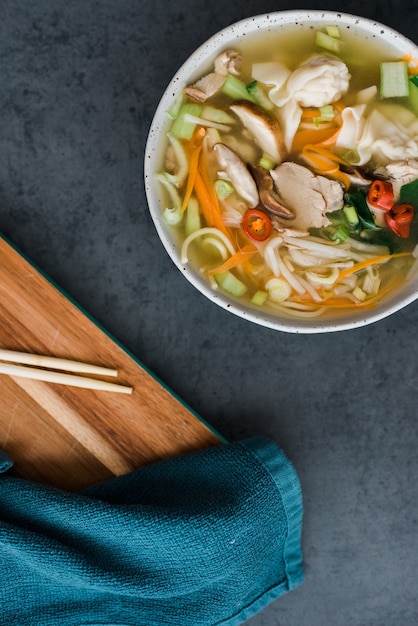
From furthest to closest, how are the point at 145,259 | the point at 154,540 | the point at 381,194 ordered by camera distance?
the point at 145,259, the point at 154,540, the point at 381,194

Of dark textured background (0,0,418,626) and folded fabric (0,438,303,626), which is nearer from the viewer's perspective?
folded fabric (0,438,303,626)

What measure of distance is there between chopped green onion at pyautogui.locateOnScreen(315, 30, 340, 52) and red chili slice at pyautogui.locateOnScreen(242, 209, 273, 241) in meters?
0.34

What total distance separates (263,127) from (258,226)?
0.62 ft

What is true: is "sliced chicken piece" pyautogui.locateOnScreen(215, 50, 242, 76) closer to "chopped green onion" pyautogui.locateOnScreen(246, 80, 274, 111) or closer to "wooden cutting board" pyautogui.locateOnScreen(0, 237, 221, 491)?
"chopped green onion" pyautogui.locateOnScreen(246, 80, 274, 111)

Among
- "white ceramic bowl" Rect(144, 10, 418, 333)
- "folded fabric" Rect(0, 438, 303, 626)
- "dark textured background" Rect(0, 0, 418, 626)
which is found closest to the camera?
"white ceramic bowl" Rect(144, 10, 418, 333)

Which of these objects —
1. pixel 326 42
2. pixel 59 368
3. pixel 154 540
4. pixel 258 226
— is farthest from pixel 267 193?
pixel 154 540

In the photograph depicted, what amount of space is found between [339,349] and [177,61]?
74 cm

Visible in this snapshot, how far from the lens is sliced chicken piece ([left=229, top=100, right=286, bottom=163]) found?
4.21ft

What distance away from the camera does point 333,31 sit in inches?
50.2

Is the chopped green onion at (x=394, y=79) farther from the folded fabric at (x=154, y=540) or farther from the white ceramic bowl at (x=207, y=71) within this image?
the folded fabric at (x=154, y=540)

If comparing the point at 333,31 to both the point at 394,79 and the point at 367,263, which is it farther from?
the point at 367,263

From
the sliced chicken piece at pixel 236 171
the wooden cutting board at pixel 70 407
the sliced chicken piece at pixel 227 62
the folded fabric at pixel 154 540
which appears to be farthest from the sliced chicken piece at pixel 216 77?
the folded fabric at pixel 154 540

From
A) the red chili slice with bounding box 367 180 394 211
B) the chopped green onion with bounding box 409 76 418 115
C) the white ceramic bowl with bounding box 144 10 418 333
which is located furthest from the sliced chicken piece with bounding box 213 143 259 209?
the chopped green onion with bounding box 409 76 418 115

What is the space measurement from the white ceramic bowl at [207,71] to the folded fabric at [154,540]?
0.33m
